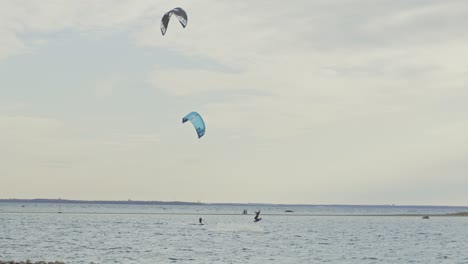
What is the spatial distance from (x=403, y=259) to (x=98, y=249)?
24883 millimetres

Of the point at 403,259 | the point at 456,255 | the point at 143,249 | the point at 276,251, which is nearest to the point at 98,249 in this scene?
the point at 143,249

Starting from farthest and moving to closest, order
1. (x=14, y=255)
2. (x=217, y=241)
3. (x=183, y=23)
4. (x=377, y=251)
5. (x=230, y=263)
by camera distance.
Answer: (x=217, y=241) < (x=377, y=251) < (x=14, y=255) < (x=230, y=263) < (x=183, y=23)

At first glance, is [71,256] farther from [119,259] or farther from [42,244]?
[42,244]

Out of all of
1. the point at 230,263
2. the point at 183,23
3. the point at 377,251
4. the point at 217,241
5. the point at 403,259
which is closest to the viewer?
the point at 183,23

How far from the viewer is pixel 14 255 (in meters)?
57.3

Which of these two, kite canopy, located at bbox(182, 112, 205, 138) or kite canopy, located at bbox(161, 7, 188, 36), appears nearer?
kite canopy, located at bbox(161, 7, 188, 36)

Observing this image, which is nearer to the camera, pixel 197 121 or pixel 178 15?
pixel 178 15

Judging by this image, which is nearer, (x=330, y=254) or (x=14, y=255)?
(x=14, y=255)

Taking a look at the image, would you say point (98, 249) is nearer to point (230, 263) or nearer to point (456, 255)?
point (230, 263)

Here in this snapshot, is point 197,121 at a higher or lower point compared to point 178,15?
lower

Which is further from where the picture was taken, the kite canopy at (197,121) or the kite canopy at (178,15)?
the kite canopy at (197,121)

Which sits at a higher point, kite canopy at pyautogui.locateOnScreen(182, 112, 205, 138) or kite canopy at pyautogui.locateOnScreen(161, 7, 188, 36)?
kite canopy at pyautogui.locateOnScreen(161, 7, 188, 36)

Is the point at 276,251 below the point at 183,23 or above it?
below

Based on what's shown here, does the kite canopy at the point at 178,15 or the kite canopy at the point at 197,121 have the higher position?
the kite canopy at the point at 178,15
